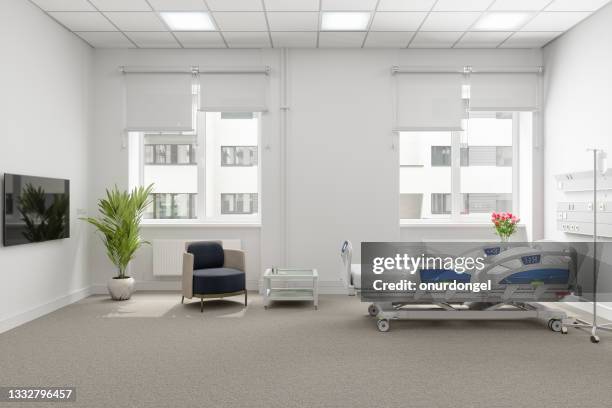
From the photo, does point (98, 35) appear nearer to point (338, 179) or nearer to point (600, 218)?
point (338, 179)

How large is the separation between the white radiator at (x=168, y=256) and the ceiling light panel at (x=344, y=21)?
3135 mm

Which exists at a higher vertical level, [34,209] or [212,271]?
[34,209]

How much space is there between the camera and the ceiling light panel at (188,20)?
5668mm

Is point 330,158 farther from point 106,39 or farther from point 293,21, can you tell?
point 106,39

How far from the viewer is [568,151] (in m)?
6.19

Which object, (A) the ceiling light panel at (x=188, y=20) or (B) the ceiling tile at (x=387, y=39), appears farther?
(B) the ceiling tile at (x=387, y=39)

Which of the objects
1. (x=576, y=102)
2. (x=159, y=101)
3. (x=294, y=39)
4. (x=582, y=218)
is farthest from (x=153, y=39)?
(x=582, y=218)

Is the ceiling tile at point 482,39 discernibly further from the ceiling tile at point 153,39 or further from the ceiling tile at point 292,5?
the ceiling tile at point 153,39

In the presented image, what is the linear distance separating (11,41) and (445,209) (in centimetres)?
587

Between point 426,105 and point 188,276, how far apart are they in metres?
3.95

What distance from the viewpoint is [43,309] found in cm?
552

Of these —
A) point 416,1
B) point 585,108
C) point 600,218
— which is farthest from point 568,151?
point 416,1

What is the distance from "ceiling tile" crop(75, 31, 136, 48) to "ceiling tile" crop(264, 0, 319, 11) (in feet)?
7.25

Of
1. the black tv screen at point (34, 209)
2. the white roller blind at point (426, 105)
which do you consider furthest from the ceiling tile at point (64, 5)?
the white roller blind at point (426, 105)
